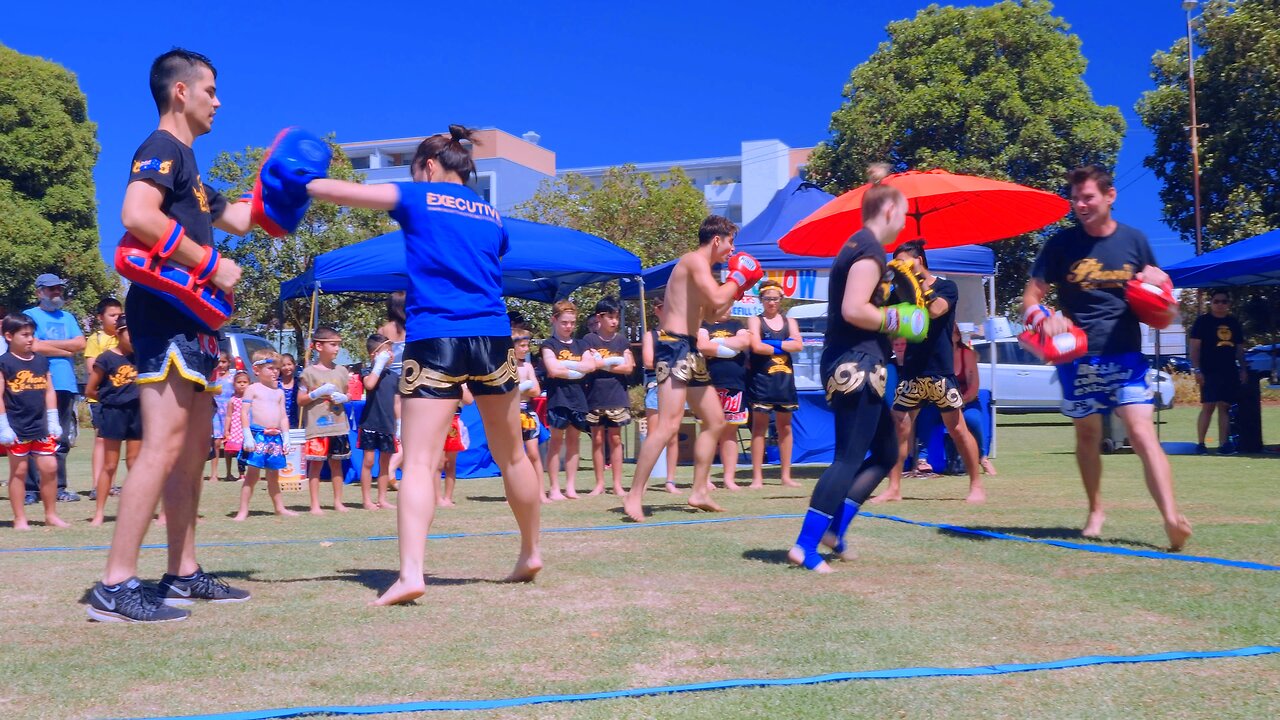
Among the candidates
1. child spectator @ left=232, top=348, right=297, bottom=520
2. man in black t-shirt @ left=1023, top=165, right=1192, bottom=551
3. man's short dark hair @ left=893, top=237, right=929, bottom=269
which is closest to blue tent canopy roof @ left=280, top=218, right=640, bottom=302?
child spectator @ left=232, top=348, right=297, bottom=520

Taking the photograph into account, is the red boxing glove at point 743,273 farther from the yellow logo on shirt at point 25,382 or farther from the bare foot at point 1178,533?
the yellow logo on shirt at point 25,382

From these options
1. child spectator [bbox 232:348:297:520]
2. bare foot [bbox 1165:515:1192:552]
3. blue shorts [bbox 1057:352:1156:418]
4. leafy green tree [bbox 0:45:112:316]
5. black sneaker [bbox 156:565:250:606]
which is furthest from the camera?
leafy green tree [bbox 0:45:112:316]

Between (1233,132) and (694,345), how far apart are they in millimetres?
24117

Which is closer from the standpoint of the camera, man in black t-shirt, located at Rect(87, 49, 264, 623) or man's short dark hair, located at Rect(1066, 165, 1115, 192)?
man in black t-shirt, located at Rect(87, 49, 264, 623)

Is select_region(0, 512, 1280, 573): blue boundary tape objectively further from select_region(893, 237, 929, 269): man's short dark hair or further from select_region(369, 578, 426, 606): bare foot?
select_region(369, 578, 426, 606): bare foot

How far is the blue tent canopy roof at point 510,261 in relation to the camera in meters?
12.5

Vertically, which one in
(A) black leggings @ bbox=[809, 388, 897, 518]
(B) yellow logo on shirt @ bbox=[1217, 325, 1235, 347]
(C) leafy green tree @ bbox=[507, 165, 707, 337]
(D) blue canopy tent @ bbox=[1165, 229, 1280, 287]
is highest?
(C) leafy green tree @ bbox=[507, 165, 707, 337]

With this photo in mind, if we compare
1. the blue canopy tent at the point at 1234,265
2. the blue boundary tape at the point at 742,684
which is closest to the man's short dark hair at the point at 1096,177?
the blue boundary tape at the point at 742,684

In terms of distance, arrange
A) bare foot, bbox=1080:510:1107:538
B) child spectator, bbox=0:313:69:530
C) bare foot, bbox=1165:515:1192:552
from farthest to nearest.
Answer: child spectator, bbox=0:313:69:530
bare foot, bbox=1080:510:1107:538
bare foot, bbox=1165:515:1192:552

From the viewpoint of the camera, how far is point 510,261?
1283 centimetres

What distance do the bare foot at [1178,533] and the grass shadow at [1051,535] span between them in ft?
0.46

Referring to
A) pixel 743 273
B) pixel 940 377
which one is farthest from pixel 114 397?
pixel 940 377

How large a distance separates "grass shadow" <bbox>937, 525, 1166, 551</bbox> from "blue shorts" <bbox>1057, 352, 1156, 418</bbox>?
0.70m

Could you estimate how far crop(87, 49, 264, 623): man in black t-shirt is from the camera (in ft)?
13.4
